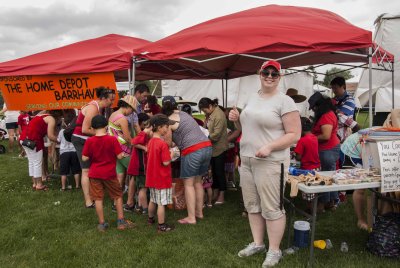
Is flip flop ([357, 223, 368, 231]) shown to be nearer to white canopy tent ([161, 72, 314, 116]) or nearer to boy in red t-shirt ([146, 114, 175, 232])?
boy in red t-shirt ([146, 114, 175, 232])

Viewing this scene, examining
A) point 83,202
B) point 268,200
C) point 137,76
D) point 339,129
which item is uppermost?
point 137,76

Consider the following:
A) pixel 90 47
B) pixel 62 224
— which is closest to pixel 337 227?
pixel 62 224

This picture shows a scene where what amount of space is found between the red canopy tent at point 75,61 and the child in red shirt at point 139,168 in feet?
3.11

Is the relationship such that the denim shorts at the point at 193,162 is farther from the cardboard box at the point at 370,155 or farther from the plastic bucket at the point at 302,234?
the cardboard box at the point at 370,155

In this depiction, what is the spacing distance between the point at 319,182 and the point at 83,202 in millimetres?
3824

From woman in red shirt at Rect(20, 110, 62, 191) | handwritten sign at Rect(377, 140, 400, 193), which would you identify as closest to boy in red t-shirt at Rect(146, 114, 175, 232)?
handwritten sign at Rect(377, 140, 400, 193)

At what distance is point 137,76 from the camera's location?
8734mm

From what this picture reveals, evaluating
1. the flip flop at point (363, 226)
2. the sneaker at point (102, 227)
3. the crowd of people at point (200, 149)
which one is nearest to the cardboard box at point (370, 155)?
the crowd of people at point (200, 149)

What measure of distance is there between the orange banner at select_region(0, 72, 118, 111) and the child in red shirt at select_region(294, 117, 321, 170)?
114 inches

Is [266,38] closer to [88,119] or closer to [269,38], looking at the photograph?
[269,38]

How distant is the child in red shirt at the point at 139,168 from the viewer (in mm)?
4523

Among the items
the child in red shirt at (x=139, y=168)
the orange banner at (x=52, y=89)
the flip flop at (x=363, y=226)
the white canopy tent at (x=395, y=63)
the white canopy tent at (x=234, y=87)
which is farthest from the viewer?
the white canopy tent at (x=234, y=87)

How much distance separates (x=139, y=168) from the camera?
15.4ft

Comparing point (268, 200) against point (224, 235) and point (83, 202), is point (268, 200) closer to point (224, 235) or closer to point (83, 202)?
point (224, 235)
